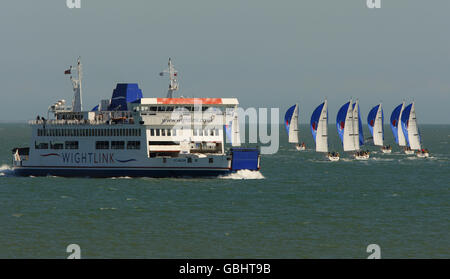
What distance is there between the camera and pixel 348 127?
94625 millimetres

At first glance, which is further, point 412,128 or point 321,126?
point 412,128

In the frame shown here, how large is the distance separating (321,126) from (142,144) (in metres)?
41.9

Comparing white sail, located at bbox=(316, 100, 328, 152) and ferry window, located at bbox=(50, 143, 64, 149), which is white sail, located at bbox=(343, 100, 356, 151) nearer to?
white sail, located at bbox=(316, 100, 328, 152)

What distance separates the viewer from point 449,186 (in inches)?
2351

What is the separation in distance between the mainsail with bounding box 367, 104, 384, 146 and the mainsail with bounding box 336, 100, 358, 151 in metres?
17.7

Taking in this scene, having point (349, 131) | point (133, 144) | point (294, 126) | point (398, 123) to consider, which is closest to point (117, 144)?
point (133, 144)

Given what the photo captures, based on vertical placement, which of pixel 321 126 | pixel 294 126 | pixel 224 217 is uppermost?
pixel 294 126

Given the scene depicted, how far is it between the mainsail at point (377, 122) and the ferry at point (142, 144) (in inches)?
2318

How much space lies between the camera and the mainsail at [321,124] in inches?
3610

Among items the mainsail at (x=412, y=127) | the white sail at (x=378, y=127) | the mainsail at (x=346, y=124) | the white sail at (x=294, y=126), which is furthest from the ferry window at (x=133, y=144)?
the white sail at (x=294, y=126)

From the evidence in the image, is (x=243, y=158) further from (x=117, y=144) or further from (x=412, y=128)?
(x=412, y=128)

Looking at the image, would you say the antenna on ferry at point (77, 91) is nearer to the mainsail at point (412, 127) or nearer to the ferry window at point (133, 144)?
the ferry window at point (133, 144)

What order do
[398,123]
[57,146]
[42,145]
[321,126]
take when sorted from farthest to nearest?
[398,123] < [321,126] < [42,145] < [57,146]
